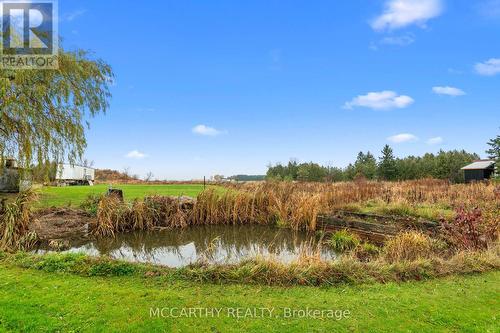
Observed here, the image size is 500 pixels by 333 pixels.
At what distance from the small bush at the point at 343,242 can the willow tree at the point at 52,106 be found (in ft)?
31.6

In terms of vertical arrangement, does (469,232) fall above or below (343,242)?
above

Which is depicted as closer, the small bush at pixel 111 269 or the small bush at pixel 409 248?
the small bush at pixel 111 269

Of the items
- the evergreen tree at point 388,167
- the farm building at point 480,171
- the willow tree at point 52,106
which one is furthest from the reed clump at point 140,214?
the evergreen tree at point 388,167

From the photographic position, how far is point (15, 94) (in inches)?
354

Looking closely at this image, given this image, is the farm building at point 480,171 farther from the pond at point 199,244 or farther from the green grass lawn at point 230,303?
the green grass lawn at point 230,303

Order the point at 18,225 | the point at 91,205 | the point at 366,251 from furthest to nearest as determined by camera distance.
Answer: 1. the point at 91,205
2. the point at 366,251
3. the point at 18,225

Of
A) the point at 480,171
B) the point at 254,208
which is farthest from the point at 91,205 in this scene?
the point at 480,171

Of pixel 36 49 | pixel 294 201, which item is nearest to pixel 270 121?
pixel 294 201

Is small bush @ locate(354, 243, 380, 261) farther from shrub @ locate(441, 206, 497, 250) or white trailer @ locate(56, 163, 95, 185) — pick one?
white trailer @ locate(56, 163, 95, 185)

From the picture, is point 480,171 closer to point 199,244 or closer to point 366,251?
point 366,251

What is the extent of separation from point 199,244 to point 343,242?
3931mm

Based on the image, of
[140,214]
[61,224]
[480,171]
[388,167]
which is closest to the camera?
[61,224]

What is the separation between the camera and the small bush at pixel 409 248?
A: 18.2ft

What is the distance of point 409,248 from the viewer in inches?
230
